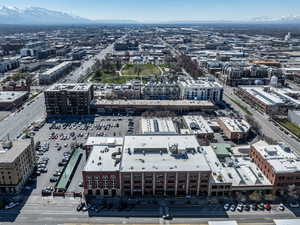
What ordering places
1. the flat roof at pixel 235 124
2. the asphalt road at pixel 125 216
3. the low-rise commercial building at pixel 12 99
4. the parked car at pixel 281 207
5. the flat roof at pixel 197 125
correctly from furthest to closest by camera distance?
the low-rise commercial building at pixel 12 99
the flat roof at pixel 235 124
the flat roof at pixel 197 125
the parked car at pixel 281 207
the asphalt road at pixel 125 216

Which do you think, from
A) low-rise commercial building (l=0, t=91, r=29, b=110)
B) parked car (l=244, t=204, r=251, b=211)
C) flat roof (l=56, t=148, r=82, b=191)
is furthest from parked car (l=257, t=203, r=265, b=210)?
low-rise commercial building (l=0, t=91, r=29, b=110)

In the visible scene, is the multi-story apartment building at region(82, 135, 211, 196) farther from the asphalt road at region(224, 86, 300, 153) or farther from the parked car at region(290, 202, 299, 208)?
the asphalt road at region(224, 86, 300, 153)

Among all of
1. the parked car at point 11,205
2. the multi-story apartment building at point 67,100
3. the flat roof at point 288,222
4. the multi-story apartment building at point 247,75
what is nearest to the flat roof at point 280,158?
the flat roof at point 288,222

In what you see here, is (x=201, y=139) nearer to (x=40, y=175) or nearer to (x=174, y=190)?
(x=174, y=190)

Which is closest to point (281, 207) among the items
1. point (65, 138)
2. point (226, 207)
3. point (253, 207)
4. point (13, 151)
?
point (253, 207)

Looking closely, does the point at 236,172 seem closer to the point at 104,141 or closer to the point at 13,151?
the point at 104,141

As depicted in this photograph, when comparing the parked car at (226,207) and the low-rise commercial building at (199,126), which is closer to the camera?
the parked car at (226,207)

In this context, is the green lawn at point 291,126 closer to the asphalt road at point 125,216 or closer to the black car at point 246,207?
the asphalt road at point 125,216

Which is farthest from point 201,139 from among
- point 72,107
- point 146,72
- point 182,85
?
point 146,72
